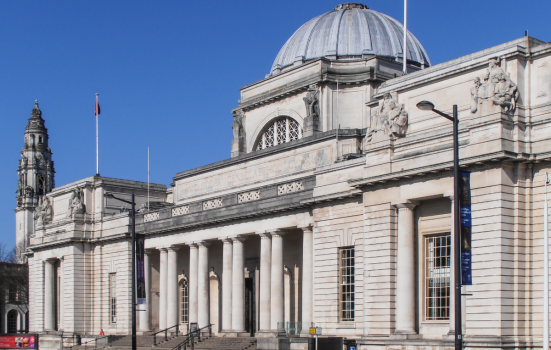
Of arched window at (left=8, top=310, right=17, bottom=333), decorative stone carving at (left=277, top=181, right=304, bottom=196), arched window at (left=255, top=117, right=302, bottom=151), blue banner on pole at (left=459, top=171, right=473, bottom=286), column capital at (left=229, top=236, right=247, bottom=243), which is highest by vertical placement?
arched window at (left=255, top=117, right=302, bottom=151)

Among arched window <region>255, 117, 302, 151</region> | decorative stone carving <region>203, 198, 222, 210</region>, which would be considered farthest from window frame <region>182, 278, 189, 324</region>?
arched window <region>255, 117, 302, 151</region>

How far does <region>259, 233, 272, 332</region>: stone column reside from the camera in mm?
43969

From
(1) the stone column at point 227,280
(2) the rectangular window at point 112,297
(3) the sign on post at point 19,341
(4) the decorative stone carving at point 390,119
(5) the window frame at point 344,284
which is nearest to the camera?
(4) the decorative stone carving at point 390,119

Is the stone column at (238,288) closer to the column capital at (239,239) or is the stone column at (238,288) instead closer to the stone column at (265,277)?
the column capital at (239,239)

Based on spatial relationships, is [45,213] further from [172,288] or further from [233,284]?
[233,284]

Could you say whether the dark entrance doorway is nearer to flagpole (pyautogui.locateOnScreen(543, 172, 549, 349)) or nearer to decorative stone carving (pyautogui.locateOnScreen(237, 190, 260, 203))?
decorative stone carving (pyautogui.locateOnScreen(237, 190, 260, 203))

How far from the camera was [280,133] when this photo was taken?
5466 cm

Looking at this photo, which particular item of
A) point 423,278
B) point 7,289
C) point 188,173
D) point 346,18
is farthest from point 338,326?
point 7,289

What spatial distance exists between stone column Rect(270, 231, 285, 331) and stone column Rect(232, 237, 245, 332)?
326 cm

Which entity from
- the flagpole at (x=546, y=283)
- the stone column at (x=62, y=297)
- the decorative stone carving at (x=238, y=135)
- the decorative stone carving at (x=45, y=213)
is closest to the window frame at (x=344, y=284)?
the flagpole at (x=546, y=283)

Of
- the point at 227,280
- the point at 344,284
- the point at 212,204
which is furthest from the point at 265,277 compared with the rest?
the point at 212,204

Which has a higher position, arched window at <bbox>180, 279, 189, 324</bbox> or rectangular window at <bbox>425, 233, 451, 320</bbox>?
rectangular window at <bbox>425, 233, 451, 320</bbox>

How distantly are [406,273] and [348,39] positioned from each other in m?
26.7

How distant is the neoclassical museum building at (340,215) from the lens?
29719 mm
